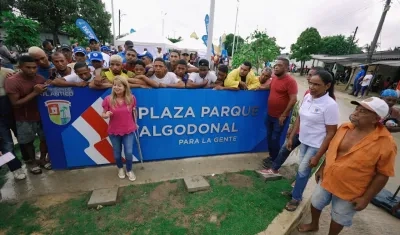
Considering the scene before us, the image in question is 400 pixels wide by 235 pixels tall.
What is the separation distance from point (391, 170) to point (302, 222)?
1.54 m

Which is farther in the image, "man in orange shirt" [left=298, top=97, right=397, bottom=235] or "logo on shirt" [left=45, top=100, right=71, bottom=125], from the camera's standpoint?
"logo on shirt" [left=45, top=100, right=71, bottom=125]

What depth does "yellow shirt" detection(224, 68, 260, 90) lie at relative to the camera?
4086 millimetres

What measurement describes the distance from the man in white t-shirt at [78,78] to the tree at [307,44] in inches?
1395

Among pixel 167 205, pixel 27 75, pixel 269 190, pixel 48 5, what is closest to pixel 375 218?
pixel 269 190

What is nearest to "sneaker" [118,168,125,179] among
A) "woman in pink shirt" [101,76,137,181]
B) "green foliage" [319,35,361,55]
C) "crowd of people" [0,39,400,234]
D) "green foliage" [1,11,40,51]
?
"crowd of people" [0,39,400,234]

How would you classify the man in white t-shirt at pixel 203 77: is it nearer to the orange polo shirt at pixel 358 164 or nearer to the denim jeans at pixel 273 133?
the denim jeans at pixel 273 133

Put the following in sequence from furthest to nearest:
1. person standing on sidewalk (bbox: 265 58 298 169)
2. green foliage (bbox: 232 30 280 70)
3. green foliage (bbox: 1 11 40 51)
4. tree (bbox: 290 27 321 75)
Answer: tree (bbox: 290 27 321 75) → green foliage (bbox: 232 30 280 70) → green foliage (bbox: 1 11 40 51) → person standing on sidewalk (bbox: 265 58 298 169)

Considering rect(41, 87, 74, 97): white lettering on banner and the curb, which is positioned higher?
rect(41, 87, 74, 97): white lettering on banner

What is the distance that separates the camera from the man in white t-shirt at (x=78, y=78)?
3.12 meters

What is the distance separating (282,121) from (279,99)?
0.39m

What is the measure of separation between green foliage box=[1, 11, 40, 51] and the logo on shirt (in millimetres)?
10424

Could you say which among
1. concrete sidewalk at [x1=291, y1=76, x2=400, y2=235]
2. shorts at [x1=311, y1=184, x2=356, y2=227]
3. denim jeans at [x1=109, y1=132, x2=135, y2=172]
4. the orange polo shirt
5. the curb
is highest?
the orange polo shirt

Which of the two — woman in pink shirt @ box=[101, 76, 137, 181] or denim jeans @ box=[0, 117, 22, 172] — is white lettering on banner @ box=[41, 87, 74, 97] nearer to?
woman in pink shirt @ box=[101, 76, 137, 181]

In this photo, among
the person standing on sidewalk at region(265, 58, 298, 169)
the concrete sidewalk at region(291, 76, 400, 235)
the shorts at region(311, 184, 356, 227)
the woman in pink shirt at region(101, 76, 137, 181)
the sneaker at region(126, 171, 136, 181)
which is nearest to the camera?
the shorts at region(311, 184, 356, 227)
